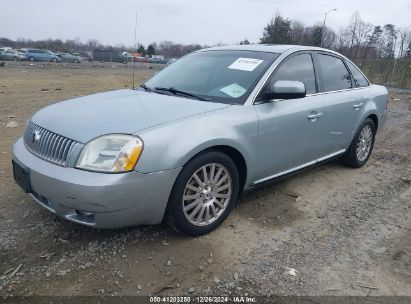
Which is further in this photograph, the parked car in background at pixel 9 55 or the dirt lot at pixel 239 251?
the parked car in background at pixel 9 55

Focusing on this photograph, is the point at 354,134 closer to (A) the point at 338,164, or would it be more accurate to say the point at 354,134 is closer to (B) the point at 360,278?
(A) the point at 338,164

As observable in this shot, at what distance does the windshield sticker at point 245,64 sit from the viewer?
3904mm

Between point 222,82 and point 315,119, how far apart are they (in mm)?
1144

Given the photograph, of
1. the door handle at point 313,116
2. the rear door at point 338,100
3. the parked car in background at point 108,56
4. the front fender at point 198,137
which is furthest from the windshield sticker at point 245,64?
the parked car in background at point 108,56

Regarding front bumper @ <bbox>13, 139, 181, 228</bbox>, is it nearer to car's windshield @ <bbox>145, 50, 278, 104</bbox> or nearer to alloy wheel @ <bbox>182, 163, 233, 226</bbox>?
alloy wheel @ <bbox>182, 163, 233, 226</bbox>

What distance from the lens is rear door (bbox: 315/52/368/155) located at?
4.54 meters

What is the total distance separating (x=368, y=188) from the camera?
4.81 m

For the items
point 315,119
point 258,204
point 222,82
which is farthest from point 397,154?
point 222,82

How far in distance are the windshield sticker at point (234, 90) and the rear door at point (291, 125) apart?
183mm

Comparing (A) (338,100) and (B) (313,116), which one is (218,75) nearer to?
(B) (313,116)

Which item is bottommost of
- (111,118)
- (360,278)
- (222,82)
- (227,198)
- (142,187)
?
(360,278)

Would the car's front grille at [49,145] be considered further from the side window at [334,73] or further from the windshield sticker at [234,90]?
the side window at [334,73]

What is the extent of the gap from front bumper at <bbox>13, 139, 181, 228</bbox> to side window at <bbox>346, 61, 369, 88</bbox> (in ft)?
10.7

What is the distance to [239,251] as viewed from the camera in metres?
3.24
